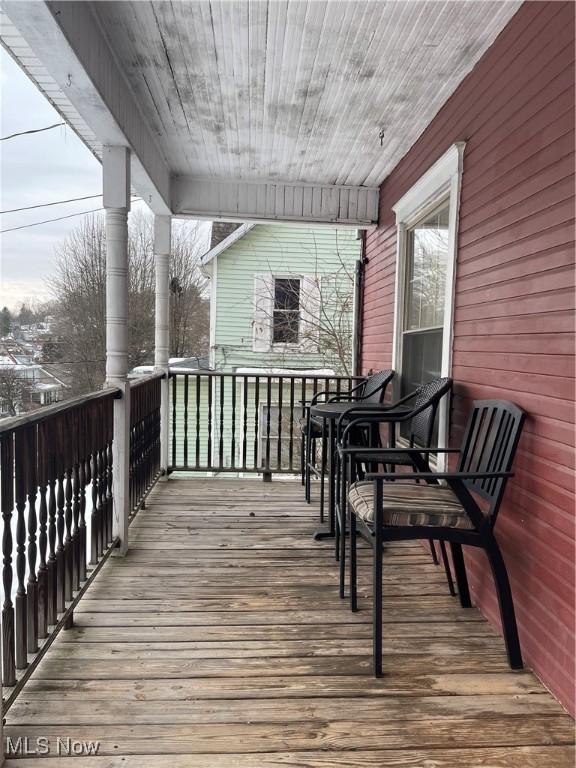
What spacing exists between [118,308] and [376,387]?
213 centimetres

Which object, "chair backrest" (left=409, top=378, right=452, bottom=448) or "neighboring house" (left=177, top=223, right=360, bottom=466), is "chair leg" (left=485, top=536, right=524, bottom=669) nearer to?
"chair backrest" (left=409, top=378, right=452, bottom=448)

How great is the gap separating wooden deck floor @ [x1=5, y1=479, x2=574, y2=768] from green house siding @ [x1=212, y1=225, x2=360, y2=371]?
674cm

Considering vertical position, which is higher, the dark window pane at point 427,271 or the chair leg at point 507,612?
the dark window pane at point 427,271

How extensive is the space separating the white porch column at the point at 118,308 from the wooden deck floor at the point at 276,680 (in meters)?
0.36

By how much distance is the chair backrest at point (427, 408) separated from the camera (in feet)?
9.00

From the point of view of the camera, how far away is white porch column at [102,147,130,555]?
2.85 meters

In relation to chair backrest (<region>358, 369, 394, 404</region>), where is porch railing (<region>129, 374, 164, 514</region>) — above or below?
below

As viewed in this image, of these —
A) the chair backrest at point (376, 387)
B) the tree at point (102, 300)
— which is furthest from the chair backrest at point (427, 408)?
the tree at point (102, 300)

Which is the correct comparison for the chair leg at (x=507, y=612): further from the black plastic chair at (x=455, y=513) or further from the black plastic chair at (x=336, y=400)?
the black plastic chair at (x=336, y=400)

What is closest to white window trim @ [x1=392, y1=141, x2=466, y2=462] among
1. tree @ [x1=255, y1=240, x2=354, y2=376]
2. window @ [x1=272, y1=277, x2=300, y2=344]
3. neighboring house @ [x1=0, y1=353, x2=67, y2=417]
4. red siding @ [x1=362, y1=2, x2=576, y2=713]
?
red siding @ [x1=362, y1=2, x2=576, y2=713]

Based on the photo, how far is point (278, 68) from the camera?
8.79 feet

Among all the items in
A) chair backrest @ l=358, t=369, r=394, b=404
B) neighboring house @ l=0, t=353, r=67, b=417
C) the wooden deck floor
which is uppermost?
chair backrest @ l=358, t=369, r=394, b=404

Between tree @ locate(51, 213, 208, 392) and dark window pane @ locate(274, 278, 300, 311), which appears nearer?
dark window pane @ locate(274, 278, 300, 311)


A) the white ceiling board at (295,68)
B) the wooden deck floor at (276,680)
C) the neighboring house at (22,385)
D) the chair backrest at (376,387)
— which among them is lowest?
the wooden deck floor at (276,680)
